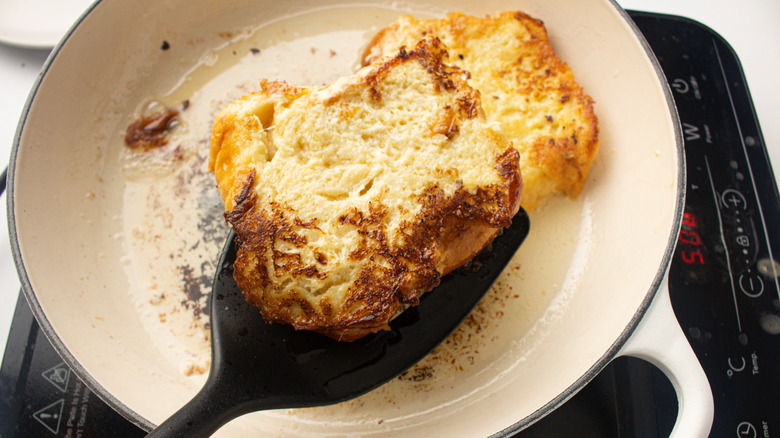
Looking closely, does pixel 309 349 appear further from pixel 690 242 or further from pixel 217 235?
pixel 690 242

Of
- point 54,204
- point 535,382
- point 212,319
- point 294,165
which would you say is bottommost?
point 535,382

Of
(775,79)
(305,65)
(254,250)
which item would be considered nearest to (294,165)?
(254,250)

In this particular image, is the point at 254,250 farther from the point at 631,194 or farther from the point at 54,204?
the point at 631,194

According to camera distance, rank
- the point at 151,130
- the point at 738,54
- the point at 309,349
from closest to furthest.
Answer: the point at 309,349, the point at 151,130, the point at 738,54

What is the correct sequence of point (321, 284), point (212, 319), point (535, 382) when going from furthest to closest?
point (535, 382)
point (212, 319)
point (321, 284)

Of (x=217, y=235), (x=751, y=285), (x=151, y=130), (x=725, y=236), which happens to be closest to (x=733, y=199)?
(x=725, y=236)

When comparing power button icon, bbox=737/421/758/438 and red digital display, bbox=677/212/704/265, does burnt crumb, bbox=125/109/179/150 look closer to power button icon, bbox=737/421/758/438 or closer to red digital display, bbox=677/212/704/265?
red digital display, bbox=677/212/704/265

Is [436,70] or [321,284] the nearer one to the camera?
[321,284]
